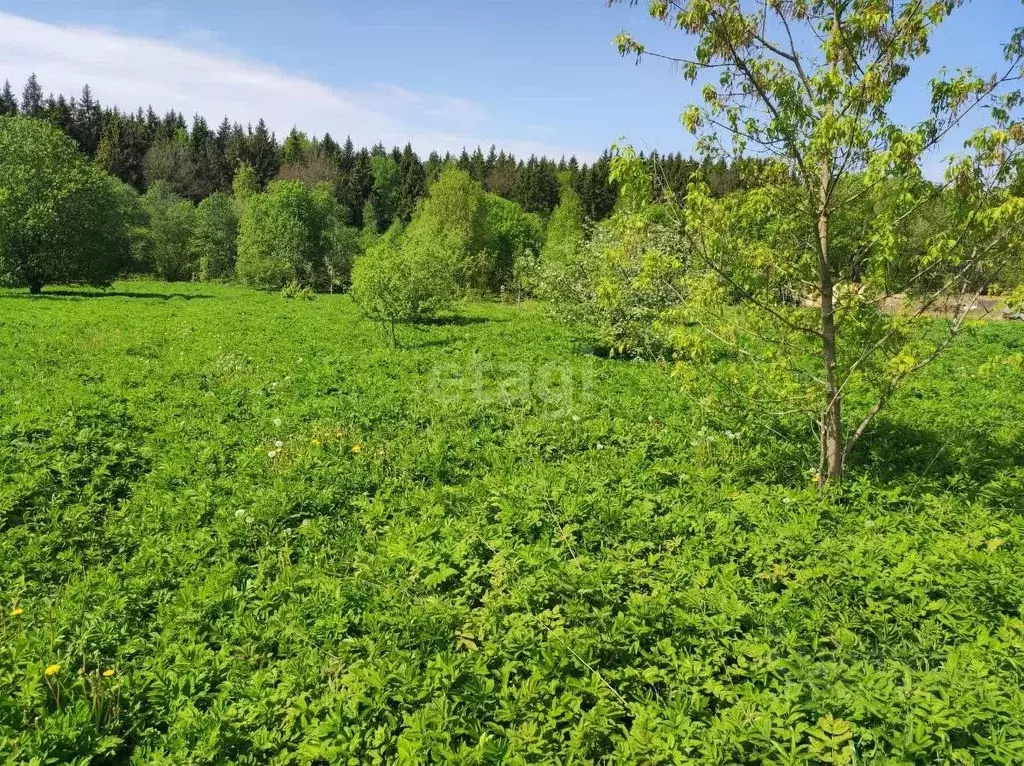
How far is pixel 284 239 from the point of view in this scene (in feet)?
169

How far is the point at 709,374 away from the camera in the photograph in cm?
702

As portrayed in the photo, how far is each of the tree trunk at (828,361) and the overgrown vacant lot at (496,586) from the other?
1.13 feet

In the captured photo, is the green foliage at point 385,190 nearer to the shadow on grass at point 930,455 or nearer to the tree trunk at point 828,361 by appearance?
the shadow on grass at point 930,455

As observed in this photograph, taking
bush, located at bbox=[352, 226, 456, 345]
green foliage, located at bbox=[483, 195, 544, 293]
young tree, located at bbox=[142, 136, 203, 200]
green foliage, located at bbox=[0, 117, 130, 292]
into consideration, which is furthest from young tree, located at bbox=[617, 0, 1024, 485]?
young tree, located at bbox=[142, 136, 203, 200]

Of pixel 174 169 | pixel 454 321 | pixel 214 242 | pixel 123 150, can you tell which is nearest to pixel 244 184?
pixel 174 169

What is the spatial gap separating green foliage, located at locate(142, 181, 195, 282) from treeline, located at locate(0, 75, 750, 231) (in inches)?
1188

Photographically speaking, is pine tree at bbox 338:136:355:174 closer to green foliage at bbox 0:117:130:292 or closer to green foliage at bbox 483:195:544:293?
green foliage at bbox 483:195:544:293

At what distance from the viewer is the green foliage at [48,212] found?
30016 mm

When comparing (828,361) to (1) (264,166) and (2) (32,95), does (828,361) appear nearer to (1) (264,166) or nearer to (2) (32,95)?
(1) (264,166)

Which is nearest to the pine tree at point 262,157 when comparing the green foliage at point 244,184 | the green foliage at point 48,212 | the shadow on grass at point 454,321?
the green foliage at point 244,184

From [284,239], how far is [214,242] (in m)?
13.1

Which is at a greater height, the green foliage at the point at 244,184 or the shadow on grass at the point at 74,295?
the green foliage at the point at 244,184

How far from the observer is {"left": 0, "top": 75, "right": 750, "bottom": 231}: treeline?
315 ft

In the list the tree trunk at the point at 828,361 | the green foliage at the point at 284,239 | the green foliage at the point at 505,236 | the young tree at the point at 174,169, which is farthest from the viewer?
the young tree at the point at 174,169
